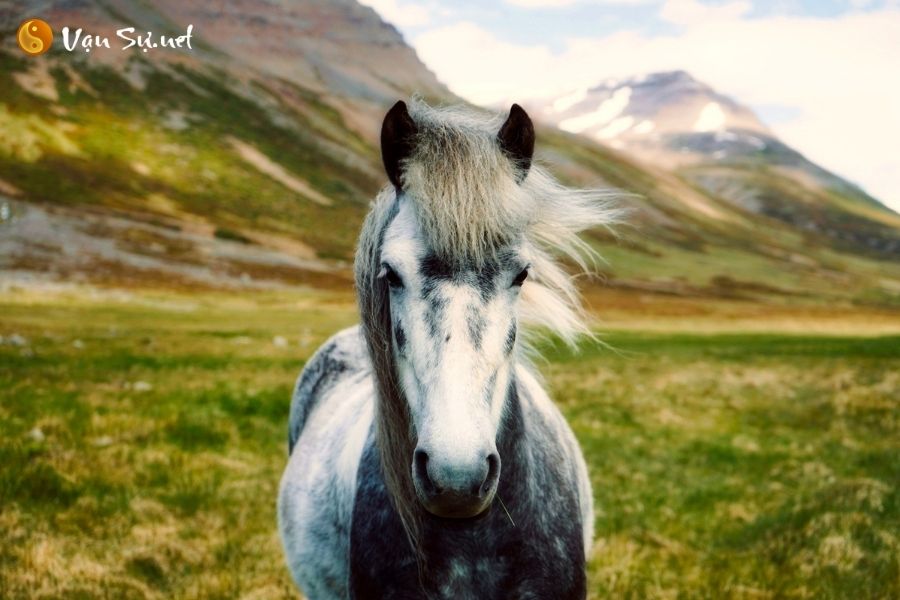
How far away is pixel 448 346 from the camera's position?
2.86 m

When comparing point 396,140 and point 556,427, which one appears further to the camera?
→ point 556,427

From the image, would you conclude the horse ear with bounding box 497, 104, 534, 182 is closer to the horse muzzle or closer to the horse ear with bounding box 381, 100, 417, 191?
the horse ear with bounding box 381, 100, 417, 191

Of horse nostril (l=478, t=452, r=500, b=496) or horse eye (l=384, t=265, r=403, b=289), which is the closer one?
horse nostril (l=478, t=452, r=500, b=496)

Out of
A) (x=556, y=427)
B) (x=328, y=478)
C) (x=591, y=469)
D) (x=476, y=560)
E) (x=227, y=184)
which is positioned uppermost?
(x=556, y=427)

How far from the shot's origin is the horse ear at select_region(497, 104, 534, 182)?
3.31 meters

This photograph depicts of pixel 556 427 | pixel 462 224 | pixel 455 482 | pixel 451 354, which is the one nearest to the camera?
pixel 455 482

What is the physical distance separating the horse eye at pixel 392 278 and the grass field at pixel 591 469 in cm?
405

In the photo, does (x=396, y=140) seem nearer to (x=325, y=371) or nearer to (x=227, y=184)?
(x=325, y=371)

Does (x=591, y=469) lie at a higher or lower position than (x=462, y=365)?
lower

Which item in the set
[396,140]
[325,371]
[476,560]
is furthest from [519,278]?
[325,371]

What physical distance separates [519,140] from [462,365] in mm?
1239

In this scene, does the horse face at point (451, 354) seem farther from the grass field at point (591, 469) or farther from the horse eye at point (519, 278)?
the grass field at point (591, 469)

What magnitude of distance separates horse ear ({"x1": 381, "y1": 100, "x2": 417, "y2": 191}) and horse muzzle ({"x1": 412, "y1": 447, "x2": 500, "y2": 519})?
139cm

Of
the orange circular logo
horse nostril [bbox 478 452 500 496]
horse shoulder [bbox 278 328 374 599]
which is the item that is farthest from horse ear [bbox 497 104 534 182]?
the orange circular logo
